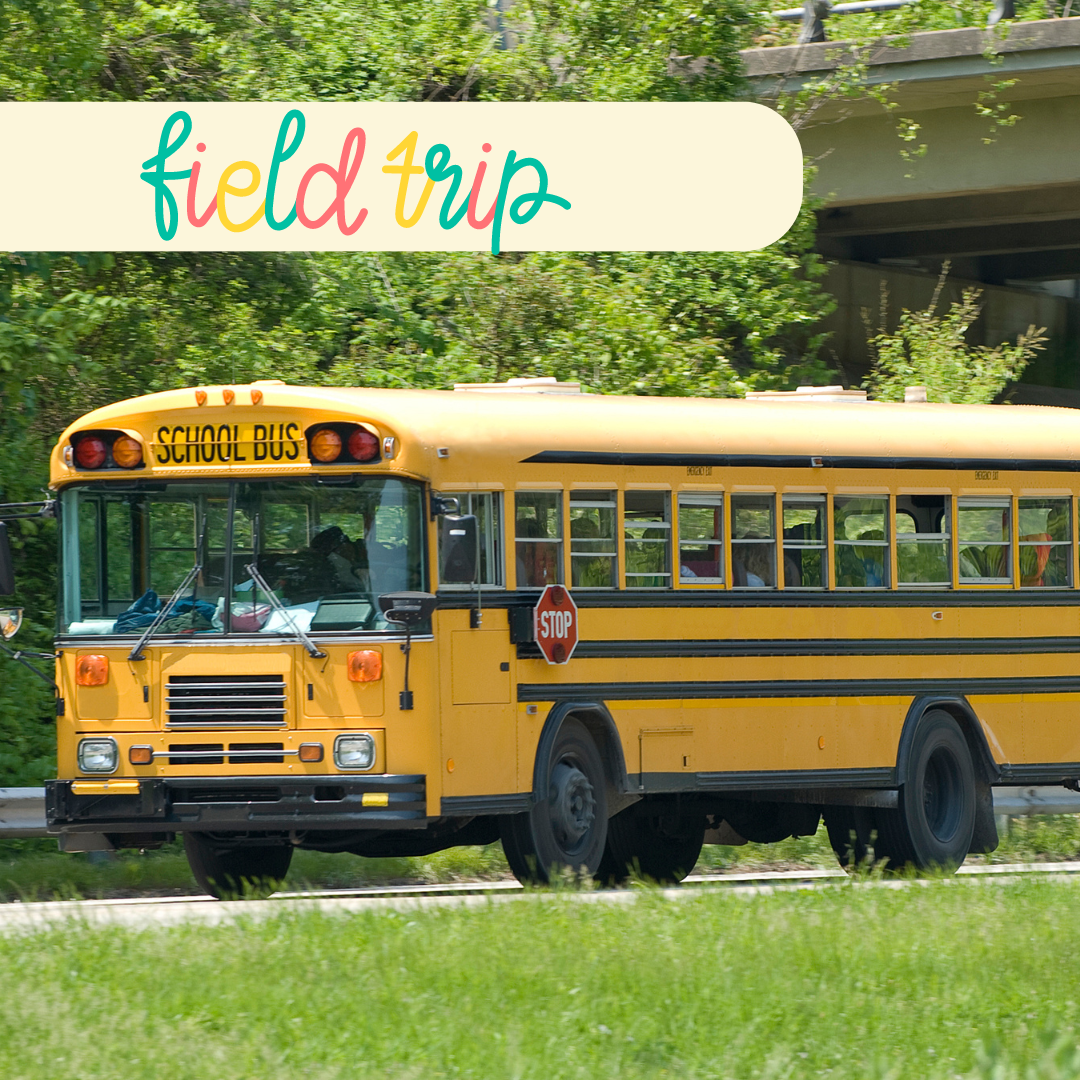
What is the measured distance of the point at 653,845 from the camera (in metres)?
13.9

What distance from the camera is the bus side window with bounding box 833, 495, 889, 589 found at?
517 inches

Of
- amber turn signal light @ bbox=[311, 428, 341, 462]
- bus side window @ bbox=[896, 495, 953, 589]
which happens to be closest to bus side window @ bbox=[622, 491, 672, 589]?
amber turn signal light @ bbox=[311, 428, 341, 462]

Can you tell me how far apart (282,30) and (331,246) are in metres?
3.53

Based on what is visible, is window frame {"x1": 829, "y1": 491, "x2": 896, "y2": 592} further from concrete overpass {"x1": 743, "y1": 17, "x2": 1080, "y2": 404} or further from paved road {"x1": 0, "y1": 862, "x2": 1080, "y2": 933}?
concrete overpass {"x1": 743, "y1": 17, "x2": 1080, "y2": 404}

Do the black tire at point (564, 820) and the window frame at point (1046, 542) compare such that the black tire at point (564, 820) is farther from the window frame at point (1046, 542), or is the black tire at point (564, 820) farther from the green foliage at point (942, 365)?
Result: the green foliage at point (942, 365)

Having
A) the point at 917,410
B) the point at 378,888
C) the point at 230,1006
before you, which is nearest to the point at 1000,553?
the point at 917,410

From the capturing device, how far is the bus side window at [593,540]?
11.7 metres

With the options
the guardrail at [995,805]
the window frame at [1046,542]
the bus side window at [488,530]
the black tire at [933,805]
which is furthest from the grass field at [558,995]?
the window frame at [1046,542]

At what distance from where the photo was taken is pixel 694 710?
12.3 metres

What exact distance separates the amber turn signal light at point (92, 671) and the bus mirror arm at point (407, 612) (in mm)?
1553

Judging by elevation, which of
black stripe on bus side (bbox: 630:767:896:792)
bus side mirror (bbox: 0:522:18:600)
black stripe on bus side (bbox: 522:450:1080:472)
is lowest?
black stripe on bus side (bbox: 630:767:896:792)

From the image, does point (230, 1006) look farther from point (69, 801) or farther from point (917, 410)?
point (917, 410)

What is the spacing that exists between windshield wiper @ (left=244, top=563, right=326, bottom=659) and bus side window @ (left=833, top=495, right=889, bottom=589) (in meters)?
3.76

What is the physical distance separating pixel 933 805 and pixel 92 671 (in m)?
5.55
